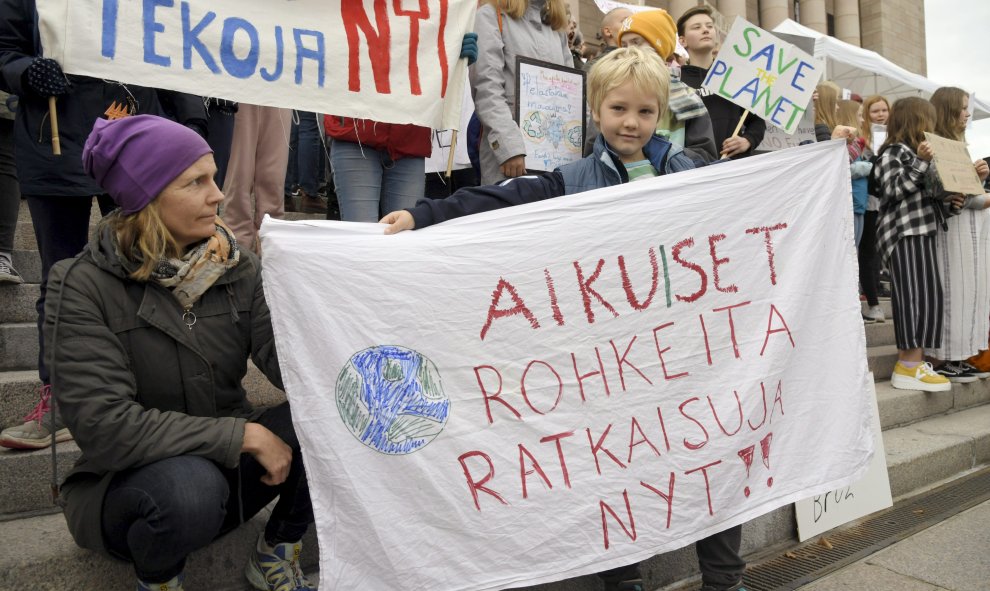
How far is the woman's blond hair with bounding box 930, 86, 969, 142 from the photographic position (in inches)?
198

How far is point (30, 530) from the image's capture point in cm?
216

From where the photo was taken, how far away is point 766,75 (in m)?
3.16

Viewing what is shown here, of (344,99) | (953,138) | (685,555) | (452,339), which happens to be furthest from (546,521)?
(953,138)

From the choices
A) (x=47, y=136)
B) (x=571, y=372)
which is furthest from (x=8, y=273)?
(x=571, y=372)

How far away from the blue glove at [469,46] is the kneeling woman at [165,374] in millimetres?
1550

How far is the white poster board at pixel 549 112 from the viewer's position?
10.9 ft

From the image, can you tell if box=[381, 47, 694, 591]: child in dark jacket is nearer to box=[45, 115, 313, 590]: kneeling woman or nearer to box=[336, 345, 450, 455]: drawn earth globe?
box=[336, 345, 450, 455]: drawn earth globe

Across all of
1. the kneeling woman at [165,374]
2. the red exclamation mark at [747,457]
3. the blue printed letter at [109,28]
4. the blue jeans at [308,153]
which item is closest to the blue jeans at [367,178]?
the blue printed letter at [109,28]

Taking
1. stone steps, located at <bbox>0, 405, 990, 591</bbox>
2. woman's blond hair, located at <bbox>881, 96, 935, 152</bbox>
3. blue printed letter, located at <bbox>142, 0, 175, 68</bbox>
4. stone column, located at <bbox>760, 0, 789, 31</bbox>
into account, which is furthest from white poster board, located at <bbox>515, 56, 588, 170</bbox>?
stone column, located at <bbox>760, 0, 789, 31</bbox>

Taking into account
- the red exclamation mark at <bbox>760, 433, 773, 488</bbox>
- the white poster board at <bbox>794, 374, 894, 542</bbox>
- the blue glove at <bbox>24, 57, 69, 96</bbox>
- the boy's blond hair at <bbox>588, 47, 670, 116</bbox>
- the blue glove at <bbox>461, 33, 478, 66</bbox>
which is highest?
the blue glove at <bbox>461, 33, 478, 66</bbox>

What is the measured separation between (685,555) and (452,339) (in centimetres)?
140

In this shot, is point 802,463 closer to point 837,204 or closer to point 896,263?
point 837,204

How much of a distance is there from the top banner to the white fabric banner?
3.99 feet

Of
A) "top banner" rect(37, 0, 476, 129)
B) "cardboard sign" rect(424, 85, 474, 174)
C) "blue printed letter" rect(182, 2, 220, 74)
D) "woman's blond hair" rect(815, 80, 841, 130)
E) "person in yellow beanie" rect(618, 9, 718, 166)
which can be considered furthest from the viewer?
"woman's blond hair" rect(815, 80, 841, 130)
